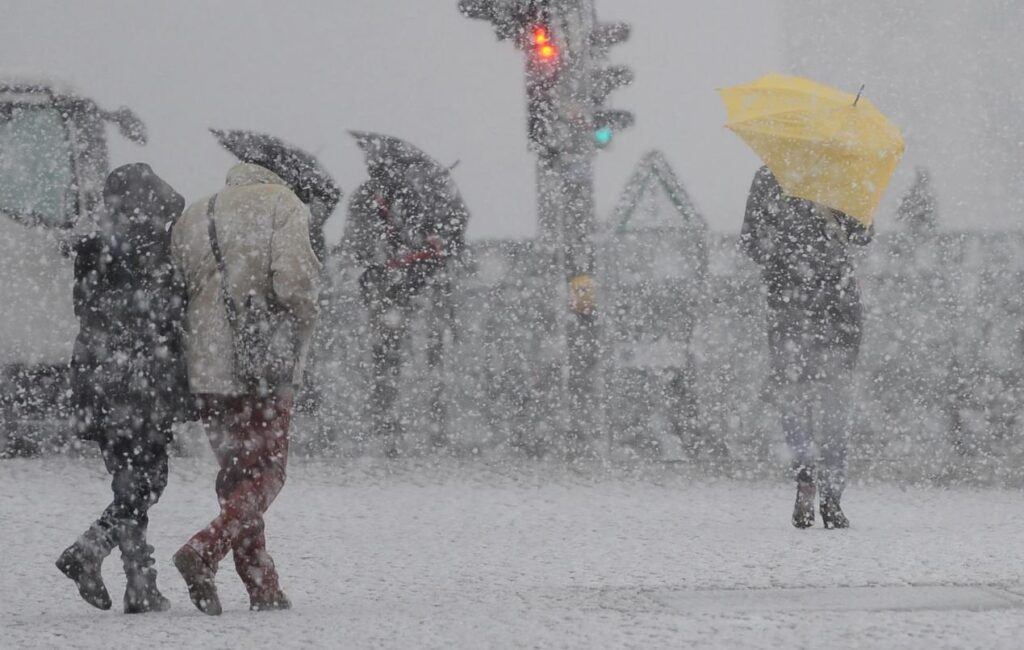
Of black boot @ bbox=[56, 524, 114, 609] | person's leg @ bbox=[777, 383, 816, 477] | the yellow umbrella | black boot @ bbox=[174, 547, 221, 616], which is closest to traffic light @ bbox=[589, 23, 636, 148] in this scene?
the yellow umbrella

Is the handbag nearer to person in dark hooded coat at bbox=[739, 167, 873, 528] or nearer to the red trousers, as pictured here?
the red trousers

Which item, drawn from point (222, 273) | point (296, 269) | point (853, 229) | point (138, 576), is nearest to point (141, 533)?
point (138, 576)

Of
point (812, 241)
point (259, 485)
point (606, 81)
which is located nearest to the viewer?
point (259, 485)

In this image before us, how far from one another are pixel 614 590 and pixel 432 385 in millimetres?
5002

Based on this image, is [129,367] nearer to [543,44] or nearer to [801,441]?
[801,441]

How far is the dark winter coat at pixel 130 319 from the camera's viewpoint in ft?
18.0

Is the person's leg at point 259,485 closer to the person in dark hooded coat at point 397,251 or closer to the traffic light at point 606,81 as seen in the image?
the person in dark hooded coat at point 397,251

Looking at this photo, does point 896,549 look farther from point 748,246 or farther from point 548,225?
point 548,225

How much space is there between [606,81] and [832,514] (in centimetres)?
412

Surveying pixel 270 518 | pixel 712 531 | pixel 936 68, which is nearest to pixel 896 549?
pixel 712 531

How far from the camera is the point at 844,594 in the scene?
566 centimetres

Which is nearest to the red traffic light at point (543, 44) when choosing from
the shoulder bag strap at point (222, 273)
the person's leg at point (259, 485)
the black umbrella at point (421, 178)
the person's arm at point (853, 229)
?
the black umbrella at point (421, 178)

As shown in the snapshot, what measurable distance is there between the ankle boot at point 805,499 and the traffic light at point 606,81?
3.81 m

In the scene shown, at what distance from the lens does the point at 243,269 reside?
5.32 meters
